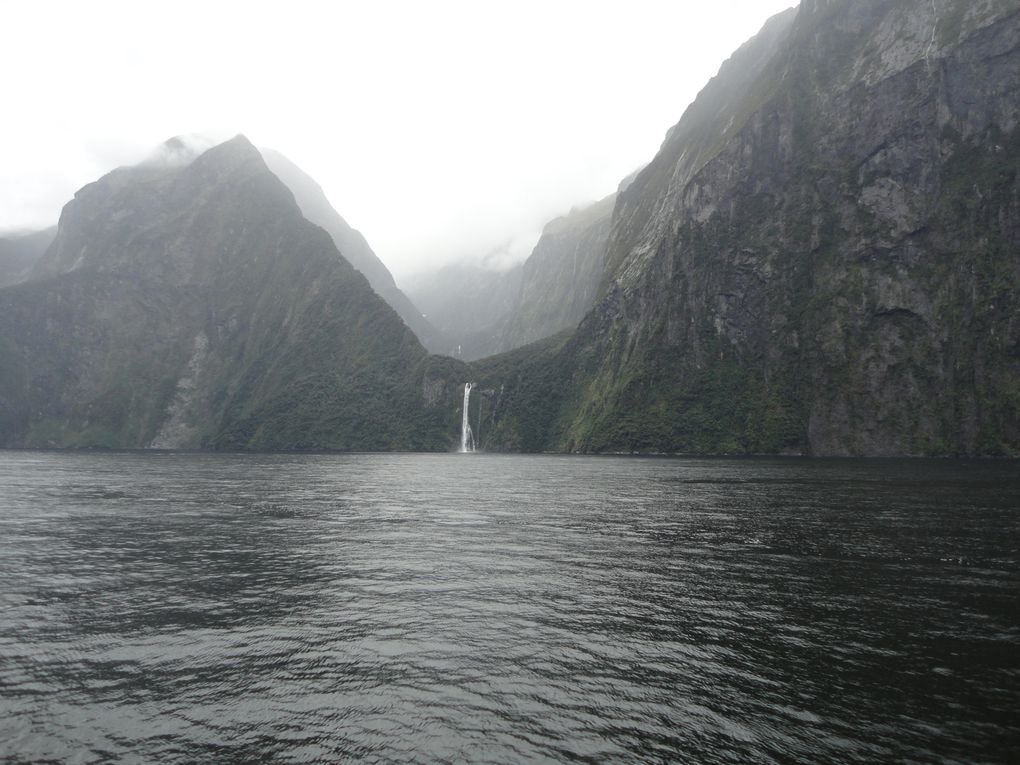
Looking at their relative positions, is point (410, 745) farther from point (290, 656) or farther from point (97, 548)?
point (97, 548)

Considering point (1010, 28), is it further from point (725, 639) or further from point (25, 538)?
point (25, 538)

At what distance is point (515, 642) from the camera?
858 inches

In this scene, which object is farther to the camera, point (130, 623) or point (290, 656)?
point (130, 623)

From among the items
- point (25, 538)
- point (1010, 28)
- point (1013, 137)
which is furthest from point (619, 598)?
point (1010, 28)

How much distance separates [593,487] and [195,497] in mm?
49339

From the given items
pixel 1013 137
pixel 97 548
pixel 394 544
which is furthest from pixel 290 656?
pixel 1013 137

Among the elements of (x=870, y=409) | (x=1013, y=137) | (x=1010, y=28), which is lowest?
(x=870, y=409)

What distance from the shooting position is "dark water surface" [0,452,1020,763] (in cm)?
1505

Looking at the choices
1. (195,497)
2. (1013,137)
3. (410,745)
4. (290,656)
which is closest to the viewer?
(410,745)

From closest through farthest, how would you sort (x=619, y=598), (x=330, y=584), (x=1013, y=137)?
(x=619, y=598) < (x=330, y=584) < (x=1013, y=137)

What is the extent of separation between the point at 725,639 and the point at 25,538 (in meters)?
46.5

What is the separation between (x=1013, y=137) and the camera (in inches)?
7234

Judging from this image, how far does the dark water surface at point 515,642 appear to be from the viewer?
15.1m

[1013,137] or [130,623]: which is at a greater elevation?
[1013,137]
